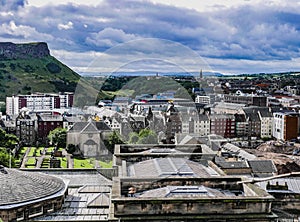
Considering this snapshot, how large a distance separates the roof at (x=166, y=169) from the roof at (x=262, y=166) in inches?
1177

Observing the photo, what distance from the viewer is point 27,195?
18531mm

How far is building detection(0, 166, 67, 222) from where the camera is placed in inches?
690

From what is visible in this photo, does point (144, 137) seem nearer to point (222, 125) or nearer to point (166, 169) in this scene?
point (166, 169)

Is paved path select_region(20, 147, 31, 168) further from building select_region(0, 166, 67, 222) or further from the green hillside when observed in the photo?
the green hillside

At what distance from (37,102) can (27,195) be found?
125 meters

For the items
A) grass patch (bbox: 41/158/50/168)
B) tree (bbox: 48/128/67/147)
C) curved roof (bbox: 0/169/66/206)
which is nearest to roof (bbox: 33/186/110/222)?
curved roof (bbox: 0/169/66/206)

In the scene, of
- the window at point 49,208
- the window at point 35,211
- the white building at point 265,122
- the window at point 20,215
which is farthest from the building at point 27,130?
the window at point 20,215

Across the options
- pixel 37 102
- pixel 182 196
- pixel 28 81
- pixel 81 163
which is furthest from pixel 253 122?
pixel 28 81

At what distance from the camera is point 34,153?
256 feet

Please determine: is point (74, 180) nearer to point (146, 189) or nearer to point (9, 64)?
point (146, 189)

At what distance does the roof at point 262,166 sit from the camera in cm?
4972

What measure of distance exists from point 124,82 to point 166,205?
10588mm

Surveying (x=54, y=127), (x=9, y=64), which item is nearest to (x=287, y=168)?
(x=54, y=127)

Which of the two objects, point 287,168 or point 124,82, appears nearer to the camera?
point 124,82
